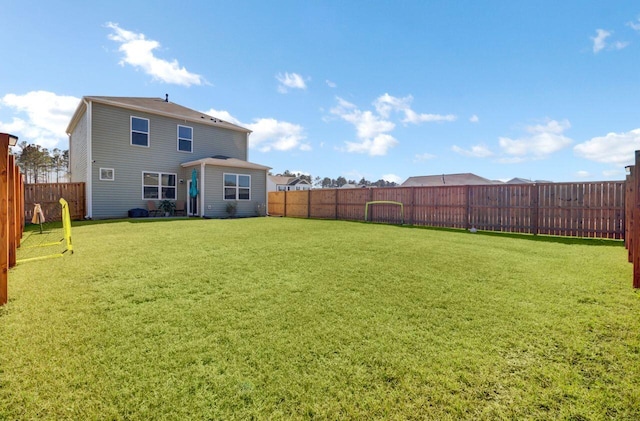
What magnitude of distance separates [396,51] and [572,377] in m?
14.2

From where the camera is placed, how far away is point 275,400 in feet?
5.35

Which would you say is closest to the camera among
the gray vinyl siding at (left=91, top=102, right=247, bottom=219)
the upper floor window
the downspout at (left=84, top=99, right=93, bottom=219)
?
the downspout at (left=84, top=99, right=93, bottom=219)

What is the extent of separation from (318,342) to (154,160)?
53.0 ft

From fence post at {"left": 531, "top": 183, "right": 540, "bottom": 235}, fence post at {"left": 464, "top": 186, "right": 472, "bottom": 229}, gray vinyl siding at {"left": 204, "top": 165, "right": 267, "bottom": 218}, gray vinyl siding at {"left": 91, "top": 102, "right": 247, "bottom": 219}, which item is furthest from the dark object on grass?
fence post at {"left": 531, "top": 183, "right": 540, "bottom": 235}

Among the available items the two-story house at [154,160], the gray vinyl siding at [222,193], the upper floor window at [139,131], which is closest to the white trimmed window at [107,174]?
the two-story house at [154,160]

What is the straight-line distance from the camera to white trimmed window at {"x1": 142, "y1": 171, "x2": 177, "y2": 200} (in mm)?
14812

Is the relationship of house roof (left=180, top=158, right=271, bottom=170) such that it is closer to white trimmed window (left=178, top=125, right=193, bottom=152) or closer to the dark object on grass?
white trimmed window (left=178, top=125, right=193, bottom=152)

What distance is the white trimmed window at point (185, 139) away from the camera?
15992 mm

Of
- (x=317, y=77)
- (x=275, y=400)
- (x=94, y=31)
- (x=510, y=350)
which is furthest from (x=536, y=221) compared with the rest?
(x=94, y=31)

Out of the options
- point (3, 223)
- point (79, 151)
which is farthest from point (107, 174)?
point (3, 223)

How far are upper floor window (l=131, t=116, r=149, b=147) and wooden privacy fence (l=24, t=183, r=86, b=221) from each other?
3291 mm

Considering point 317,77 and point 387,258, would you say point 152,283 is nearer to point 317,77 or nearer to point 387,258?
point 387,258

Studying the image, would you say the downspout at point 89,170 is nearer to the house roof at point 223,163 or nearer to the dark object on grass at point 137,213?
the dark object on grass at point 137,213

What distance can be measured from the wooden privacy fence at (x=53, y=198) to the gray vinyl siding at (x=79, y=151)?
96cm
